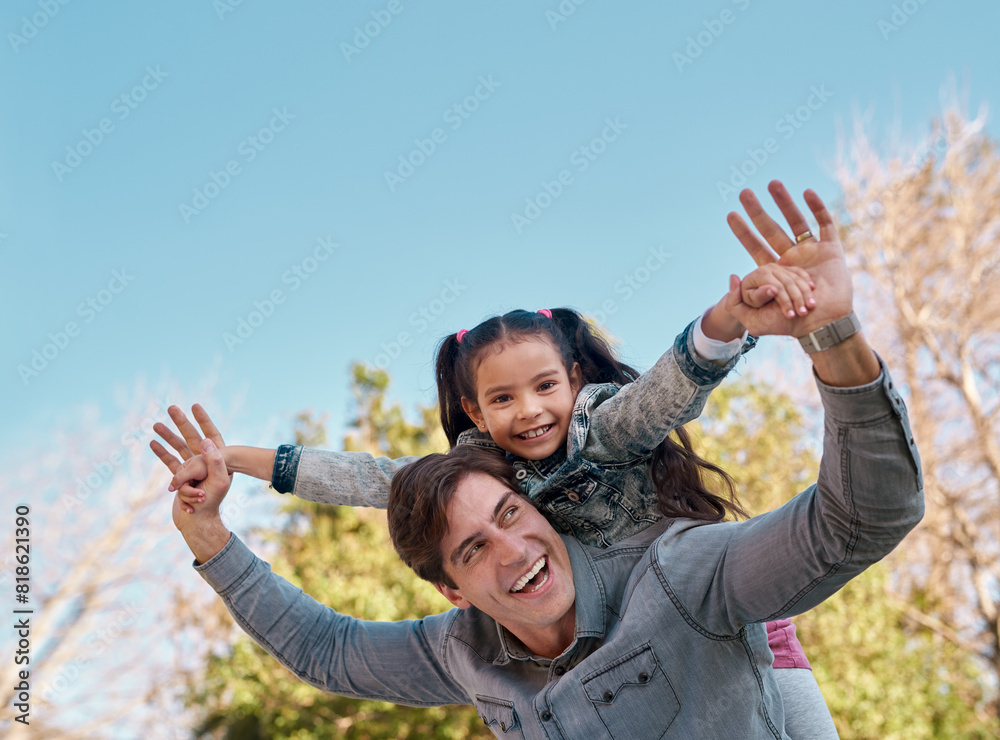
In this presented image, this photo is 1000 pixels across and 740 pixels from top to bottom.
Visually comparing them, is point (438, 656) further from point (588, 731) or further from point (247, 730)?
point (247, 730)

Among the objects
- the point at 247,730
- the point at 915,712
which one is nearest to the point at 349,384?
the point at 247,730

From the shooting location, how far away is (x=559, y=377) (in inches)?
91.9

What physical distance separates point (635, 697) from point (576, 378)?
1.05 meters

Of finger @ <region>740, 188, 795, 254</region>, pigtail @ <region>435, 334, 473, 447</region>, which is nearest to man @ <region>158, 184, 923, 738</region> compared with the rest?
finger @ <region>740, 188, 795, 254</region>

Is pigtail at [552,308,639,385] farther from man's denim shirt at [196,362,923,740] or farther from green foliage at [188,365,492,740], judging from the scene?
green foliage at [188,365,492,740]

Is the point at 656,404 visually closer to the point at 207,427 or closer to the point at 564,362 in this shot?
the point at 564,362

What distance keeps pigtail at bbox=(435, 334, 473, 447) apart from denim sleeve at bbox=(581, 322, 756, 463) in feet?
2.06

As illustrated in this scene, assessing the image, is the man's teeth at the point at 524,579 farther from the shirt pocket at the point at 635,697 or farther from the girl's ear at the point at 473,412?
the girl's ear at the point at 473,412

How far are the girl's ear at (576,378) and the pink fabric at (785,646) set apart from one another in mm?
861

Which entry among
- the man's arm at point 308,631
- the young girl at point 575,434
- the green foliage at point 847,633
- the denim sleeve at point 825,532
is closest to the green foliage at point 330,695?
the green foliage at point 847,633

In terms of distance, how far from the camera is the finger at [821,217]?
4.37ft

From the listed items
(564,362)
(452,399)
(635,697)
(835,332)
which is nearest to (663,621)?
(635,697)

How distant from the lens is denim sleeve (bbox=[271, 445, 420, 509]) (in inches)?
90.5

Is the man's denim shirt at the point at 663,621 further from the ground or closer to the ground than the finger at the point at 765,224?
closer to the ground
